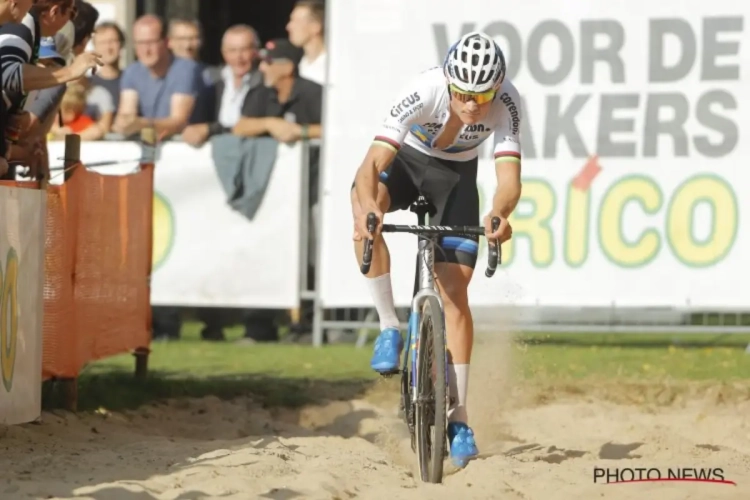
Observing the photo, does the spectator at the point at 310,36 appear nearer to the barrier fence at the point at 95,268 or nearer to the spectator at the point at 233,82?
the spectator at the point at 233,82

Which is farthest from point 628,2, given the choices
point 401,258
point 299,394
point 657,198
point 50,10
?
point 50,10

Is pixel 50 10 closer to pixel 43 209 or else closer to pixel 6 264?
pixel 43 209

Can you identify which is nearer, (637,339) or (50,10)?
(50,10)

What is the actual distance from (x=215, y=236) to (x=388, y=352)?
690cm

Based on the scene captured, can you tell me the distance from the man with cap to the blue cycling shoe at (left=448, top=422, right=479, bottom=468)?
22.9ft

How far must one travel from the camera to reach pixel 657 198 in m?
13.5

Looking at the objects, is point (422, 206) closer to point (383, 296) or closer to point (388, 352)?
point (383, 296)

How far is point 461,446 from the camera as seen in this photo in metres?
7.81

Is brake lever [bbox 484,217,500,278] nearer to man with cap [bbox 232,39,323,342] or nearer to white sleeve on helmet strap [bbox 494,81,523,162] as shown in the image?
white sleeve on helmet strap [bbox 494,81,523,162]

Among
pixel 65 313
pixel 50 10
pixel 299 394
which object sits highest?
pixel 50 10

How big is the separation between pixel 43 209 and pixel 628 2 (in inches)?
265

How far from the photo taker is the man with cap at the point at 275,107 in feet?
48.3

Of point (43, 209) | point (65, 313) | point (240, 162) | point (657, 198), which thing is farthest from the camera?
point (240, 162)
